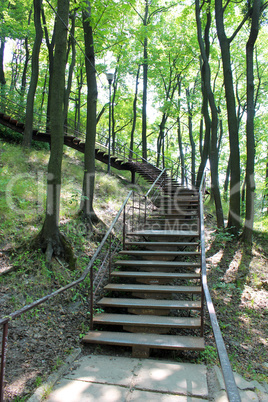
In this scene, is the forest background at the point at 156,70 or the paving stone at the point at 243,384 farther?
the forest background at the point at 156,70

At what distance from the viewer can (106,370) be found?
3.29 m

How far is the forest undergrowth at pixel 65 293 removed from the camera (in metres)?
3.55

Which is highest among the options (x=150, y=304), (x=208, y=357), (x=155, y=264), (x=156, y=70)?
(x=156, y=70)

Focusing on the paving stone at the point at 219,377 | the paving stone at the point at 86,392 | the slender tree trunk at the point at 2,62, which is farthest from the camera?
the slender tree trunk at the point at 2,62

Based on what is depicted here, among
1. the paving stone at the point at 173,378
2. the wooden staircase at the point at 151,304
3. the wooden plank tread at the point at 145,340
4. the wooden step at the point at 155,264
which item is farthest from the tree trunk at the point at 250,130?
Answer: the paving stone at the point at 173,378

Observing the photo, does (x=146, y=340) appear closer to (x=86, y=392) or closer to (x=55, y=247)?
(x=86, y=392)

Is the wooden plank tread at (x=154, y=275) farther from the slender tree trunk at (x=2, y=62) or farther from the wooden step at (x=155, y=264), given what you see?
the slender tree trunk at (x=2, y=62)

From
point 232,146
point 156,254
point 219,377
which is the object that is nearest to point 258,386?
point 219,377

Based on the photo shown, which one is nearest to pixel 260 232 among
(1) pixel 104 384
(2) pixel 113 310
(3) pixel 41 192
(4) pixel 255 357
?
(4) pixel 255 357

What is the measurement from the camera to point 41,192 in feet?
26.4

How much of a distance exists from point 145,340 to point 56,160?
3605 millimetres

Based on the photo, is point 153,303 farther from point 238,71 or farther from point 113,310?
point 238,71

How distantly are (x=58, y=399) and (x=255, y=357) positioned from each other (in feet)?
9.75

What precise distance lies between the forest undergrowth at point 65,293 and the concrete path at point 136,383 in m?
0.23
